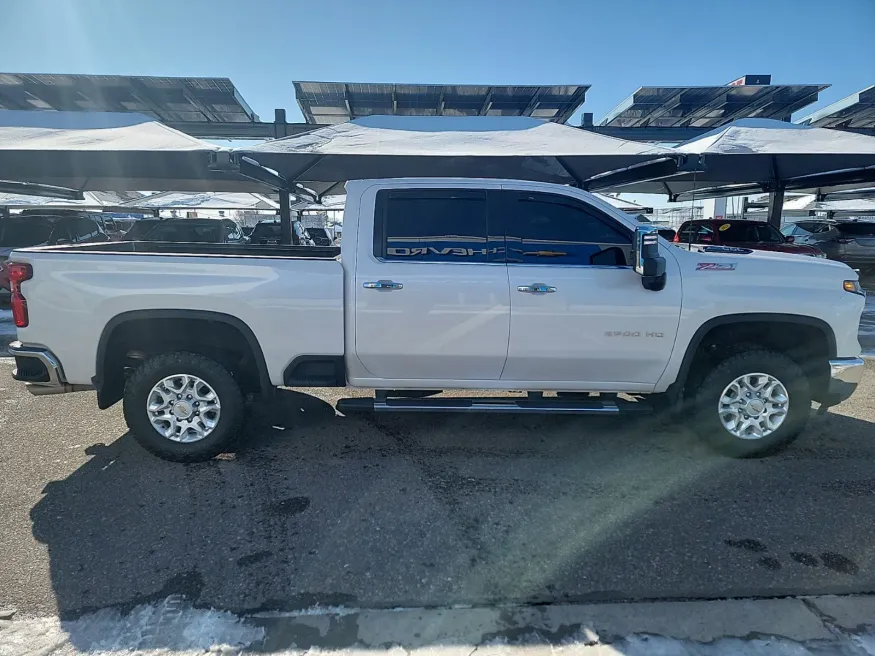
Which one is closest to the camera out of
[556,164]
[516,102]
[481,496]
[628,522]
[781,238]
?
[628,522]

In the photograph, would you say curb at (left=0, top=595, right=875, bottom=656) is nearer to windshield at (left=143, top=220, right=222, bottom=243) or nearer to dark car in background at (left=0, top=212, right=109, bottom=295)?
dark car in background at (left=0, top=212, right=109, bottom=295)

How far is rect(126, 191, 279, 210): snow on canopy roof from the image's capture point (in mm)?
20297

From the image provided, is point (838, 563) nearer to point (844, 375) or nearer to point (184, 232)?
point (844, 375)

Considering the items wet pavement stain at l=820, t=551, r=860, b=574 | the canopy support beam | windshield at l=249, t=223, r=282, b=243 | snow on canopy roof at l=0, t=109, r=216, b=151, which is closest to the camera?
wet pavement stain at l=820, t=551, r=860, b=574

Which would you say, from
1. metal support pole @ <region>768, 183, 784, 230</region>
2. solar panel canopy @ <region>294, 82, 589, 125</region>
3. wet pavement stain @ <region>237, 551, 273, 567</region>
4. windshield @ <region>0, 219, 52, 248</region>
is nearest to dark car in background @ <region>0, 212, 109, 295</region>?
windshield @ <region>0, 219, 52, 248</region>

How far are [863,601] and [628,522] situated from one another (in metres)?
1.12

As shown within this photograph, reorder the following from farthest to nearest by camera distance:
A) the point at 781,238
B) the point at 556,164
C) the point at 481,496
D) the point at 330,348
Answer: the point at 781,238 < the point at 556,164 < the point at 330,348 < the point at 481,496

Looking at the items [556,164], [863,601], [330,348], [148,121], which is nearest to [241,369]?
[330,348]

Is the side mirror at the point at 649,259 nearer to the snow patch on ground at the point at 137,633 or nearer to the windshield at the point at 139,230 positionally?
the snow patch on ground at the point at 137,633

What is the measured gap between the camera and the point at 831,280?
377cm

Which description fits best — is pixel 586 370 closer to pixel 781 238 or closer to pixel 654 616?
pixel 654 616

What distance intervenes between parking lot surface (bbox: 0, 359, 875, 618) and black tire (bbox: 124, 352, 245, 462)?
157 mm

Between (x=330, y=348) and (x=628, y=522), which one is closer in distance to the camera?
(x=628, y=522)

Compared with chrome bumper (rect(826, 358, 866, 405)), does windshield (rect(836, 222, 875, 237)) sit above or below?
above
